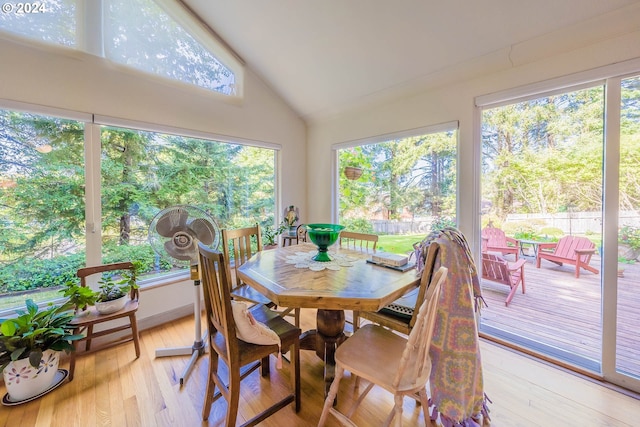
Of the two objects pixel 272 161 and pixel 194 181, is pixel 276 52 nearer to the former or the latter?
pixel 272 161

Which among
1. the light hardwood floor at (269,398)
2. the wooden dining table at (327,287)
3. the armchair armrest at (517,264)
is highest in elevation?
the wooden dining table at (327,287)

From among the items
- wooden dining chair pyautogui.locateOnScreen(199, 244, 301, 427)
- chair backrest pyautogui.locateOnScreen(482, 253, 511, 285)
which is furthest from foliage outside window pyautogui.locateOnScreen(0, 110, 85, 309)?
chair backrest pyautogui.locateOnScreen(482, 253, 511, 285)

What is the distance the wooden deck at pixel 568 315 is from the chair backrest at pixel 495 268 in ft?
0.36

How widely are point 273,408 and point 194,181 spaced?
227 centimetres

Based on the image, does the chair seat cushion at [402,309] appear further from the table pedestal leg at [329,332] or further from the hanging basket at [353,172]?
the hanging basket at [353,172]

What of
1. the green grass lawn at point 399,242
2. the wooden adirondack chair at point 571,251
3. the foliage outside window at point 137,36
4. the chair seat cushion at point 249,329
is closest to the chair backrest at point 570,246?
the wooden adirondack chair at point 571,251

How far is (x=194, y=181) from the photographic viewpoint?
2.72m

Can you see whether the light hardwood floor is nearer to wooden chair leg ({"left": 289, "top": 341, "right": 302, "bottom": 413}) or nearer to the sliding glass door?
wooden chair leg ({"left": 289, "top": 341, "right": 302, "bottom": 413})

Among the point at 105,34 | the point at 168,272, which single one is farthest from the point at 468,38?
the point at 168,272

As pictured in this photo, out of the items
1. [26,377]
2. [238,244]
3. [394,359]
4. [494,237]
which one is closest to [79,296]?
[26,377]

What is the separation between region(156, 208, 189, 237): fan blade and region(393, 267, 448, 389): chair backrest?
1.69m
